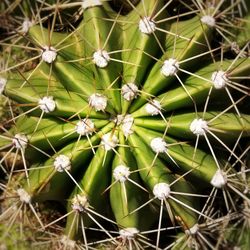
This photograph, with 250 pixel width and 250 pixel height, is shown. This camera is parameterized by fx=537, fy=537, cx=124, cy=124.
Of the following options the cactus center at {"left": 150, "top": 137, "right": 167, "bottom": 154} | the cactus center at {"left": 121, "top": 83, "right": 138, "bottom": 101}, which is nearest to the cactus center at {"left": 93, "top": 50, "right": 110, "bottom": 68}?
the cactus center at {"left": 121, "top": 83, "right": 138, "bottom": 101}

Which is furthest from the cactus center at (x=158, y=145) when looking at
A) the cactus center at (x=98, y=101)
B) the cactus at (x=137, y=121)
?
the cactus center at (x=98, y=101)

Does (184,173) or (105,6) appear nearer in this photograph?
(184,173)

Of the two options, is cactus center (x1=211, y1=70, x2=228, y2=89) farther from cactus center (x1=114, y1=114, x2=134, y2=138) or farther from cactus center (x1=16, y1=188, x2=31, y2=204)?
cactus center (x1=16, y1=188, x2=31, y2=204)

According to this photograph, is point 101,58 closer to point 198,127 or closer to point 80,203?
point 198,127

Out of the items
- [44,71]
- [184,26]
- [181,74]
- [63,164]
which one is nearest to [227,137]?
[181,74]

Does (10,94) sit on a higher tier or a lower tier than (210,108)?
higher

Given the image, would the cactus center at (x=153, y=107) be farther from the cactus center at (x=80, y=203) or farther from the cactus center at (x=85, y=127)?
the cactus center at (x=80, y=203)

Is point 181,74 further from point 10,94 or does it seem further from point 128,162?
point 10,94
